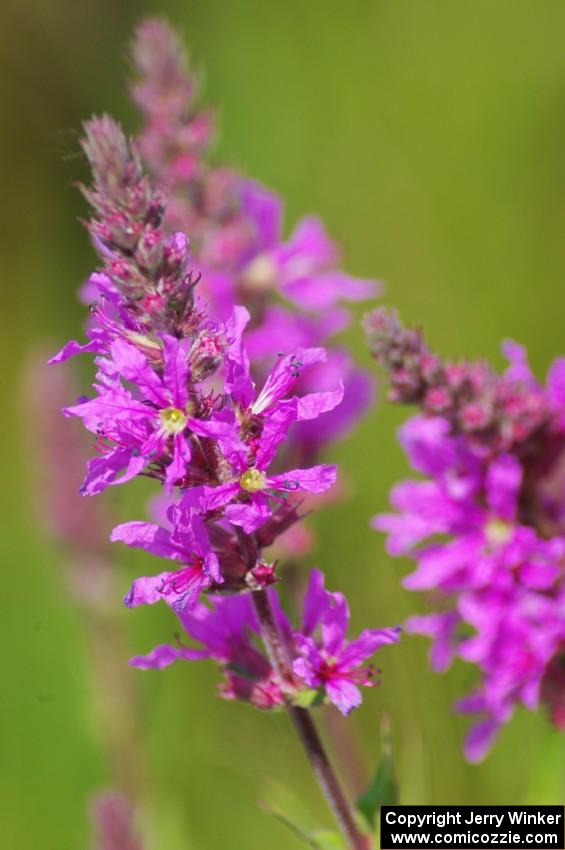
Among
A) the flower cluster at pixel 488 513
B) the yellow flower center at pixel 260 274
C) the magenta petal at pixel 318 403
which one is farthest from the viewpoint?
the yellow flower center at pixel 260 274

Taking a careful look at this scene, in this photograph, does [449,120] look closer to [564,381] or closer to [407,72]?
[407,72]

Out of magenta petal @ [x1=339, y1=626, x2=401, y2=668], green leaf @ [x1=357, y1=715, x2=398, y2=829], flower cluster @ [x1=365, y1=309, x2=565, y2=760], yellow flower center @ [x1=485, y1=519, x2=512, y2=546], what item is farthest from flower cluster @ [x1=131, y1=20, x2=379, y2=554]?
green leaf @ [x1=357, y1=715, x2=398, y2=829]

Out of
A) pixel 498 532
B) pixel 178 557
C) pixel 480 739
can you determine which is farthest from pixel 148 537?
pixel 480 739

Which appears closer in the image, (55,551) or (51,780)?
(51,780)

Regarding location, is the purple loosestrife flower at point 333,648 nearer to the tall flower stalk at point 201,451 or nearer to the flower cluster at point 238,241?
the tall flower stalk at point 201,451

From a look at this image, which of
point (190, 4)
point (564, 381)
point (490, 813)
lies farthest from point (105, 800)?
point (190, 4)

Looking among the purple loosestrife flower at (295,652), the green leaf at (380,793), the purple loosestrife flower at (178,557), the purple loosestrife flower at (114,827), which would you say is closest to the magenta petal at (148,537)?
the purple loosestrife flower at (178,557)

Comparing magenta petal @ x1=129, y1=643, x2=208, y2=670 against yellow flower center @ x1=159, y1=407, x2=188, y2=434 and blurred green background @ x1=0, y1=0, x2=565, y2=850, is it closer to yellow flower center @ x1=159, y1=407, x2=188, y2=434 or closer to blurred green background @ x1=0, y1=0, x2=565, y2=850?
yellow flower center @ x1=159, y1=407, x2=188, y2=434

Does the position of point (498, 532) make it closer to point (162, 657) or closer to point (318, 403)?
point (318, 403)
